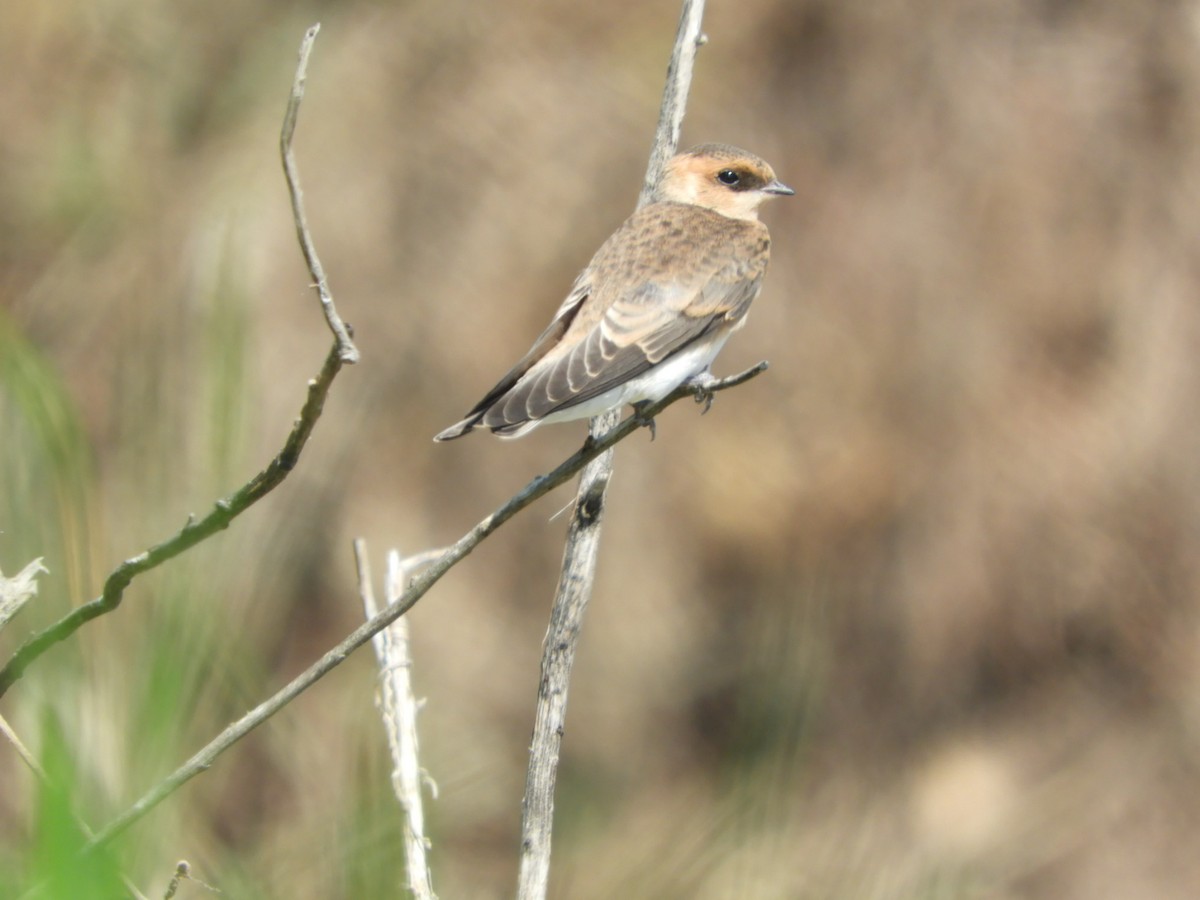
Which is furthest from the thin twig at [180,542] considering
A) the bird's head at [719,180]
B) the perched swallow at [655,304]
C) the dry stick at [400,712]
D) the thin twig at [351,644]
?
the bird's head at [719,180]

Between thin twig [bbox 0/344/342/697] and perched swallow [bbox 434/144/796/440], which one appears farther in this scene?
perched swallow [bbox 434/144/796/440]

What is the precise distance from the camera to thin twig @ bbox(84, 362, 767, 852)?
107 centimetres

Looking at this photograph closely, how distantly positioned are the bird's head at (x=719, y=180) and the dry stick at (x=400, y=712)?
1910 millimetres

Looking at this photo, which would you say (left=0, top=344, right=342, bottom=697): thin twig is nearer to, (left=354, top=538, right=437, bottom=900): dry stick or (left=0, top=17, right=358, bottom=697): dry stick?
(left=0, top=17, right=358, bottom=697): dry stick

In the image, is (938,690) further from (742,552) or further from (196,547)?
(196,547)

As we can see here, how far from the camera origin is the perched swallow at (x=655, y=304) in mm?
2850

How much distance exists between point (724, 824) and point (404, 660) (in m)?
1.08

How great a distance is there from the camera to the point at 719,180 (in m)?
4.14

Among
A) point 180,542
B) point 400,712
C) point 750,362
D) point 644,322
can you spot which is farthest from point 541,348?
point 750,362

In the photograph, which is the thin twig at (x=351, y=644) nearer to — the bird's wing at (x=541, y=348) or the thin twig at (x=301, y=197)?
the thin twig at (x=301, y=197)


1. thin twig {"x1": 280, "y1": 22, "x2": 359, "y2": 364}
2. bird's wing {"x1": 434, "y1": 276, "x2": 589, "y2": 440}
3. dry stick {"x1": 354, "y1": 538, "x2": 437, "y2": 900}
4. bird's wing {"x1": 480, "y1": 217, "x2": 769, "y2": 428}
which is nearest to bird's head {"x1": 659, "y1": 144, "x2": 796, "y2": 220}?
bird's wing {"x1": 480, "y1": 217, "x2": 769, "y2": 428}

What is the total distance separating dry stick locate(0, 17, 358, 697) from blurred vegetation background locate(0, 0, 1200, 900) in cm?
389

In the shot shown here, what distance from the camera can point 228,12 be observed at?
250 inches

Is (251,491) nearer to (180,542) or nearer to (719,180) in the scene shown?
(180,542)
